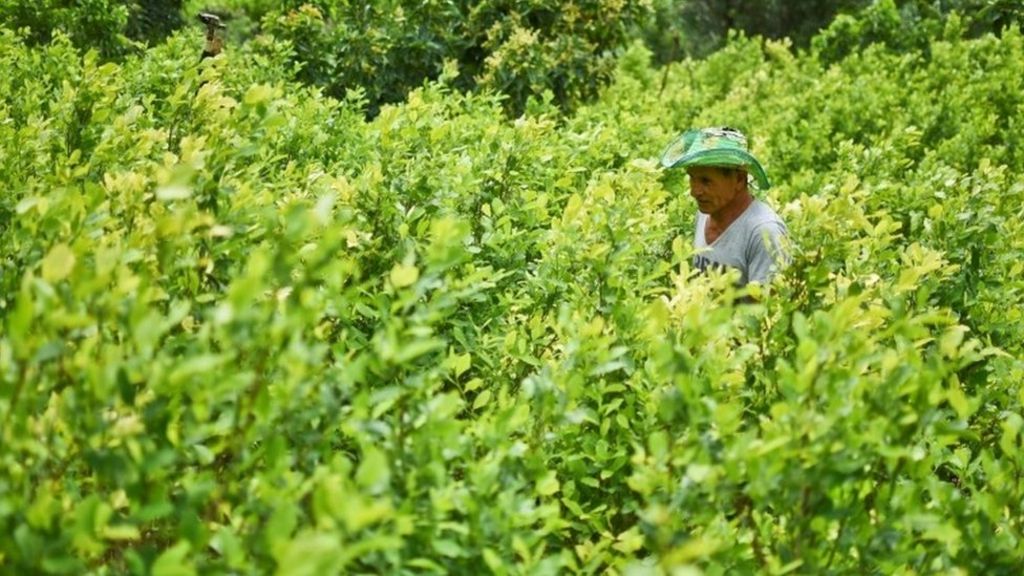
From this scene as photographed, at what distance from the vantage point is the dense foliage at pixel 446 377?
1550 mm

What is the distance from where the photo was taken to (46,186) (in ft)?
9.04

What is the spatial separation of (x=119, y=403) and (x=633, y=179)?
223 cm

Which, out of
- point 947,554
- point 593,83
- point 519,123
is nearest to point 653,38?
point 593,83

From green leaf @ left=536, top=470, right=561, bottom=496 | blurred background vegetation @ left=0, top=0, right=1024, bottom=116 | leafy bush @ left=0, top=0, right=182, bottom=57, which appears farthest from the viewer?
blurred background vegetation @ left=0, top=0, right=1024, bottom=116

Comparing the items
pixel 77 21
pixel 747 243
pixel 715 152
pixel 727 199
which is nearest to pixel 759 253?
pixel 747 243

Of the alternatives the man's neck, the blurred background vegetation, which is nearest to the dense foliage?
the man's neck

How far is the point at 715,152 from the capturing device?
399cm

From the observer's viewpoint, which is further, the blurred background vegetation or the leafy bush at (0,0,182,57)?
the blurred background vegetation

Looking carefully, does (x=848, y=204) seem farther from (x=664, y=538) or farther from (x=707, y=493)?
(x=664, y=538)

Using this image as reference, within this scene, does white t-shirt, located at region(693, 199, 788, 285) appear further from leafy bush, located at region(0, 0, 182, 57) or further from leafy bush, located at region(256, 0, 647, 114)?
leafy bush, located at region(0, 0, 182, 57)

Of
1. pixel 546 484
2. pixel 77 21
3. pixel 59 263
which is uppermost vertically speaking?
pixel 77 21

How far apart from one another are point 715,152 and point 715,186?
16 cm

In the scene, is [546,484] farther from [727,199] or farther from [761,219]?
[727,199]

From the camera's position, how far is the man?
3.96 metres
